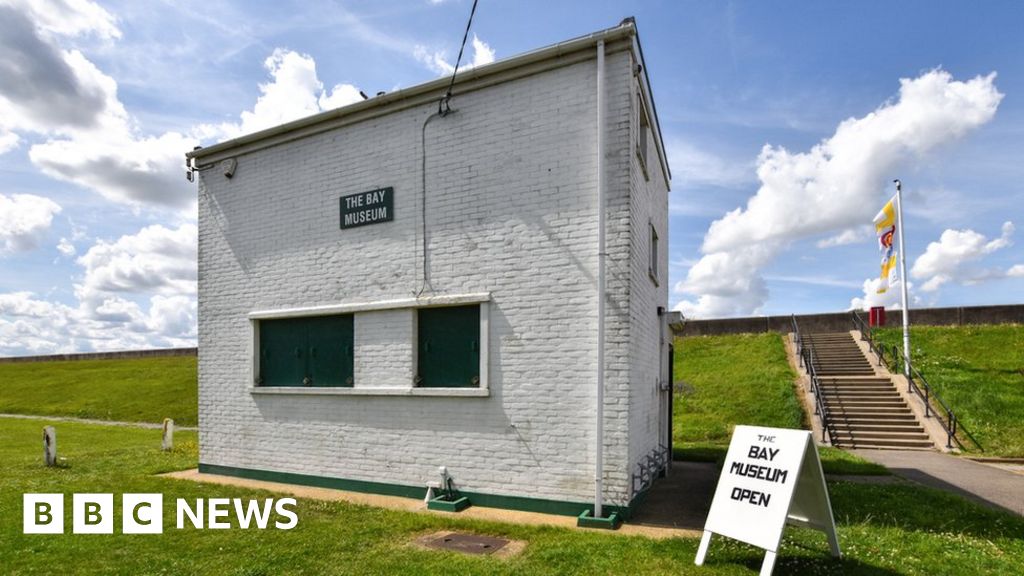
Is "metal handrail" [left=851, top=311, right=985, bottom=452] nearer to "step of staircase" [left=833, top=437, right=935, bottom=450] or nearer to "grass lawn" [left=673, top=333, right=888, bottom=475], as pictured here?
"step of staircase" [left=833, top=437, right=935, bottom=450]

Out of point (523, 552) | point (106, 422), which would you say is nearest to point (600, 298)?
point (523, 552)

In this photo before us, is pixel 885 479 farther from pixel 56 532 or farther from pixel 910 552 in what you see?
pixel 56 532

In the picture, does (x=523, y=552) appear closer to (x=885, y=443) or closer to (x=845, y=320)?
(x=885, y=443)

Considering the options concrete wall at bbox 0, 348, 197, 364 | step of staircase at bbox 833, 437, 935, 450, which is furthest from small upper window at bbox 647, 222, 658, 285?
concrete wall at bbox 0, 348, 197, 364

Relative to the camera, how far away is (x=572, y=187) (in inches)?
304

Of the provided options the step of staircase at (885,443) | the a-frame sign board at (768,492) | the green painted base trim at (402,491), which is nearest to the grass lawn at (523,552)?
the a-frame sign board at (768,492)

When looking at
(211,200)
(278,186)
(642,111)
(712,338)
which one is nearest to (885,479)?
(642,111)

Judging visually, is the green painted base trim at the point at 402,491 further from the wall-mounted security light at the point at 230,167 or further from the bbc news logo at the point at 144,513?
the wall-mounted security light at the point at 230,167

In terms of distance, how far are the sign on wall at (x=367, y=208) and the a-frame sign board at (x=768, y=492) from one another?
5.97 m

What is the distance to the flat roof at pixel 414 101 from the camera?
762cm

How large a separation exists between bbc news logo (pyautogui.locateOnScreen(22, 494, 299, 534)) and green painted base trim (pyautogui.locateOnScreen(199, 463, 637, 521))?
110cm

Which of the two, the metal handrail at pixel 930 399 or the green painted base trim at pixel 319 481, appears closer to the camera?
the green painted base trim at pixel 319 481

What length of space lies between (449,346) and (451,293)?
2.54 feet

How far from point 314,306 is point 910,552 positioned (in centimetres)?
862
